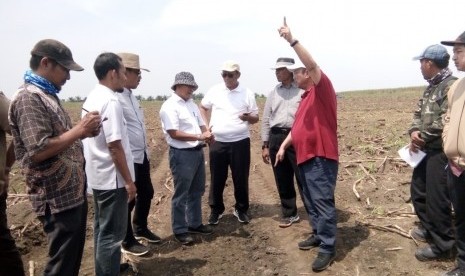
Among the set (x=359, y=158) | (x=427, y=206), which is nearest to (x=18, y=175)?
(x=359, y=158)

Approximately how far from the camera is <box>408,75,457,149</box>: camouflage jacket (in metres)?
4.11

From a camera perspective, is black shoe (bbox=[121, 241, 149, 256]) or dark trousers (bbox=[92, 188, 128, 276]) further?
black shoe (bbox=[121, 241, 149, 256])

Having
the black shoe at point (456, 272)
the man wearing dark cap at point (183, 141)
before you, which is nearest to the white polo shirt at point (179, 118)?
the man wearing dark cap at point (183, 141)

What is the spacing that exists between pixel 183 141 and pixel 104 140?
64.9 inches

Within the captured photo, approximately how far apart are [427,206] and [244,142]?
2672 millimetres

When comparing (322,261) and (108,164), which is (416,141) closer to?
(322,261)

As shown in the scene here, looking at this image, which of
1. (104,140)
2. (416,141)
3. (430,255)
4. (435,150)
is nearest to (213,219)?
(104,140)

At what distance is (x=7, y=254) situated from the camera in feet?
11.0

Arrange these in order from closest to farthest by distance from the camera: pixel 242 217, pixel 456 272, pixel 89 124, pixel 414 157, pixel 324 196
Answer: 1. pixel 89 124
2. pixel 456 272
3. pixel 324 196
4. pixel 414 157
5. pixel 242 217

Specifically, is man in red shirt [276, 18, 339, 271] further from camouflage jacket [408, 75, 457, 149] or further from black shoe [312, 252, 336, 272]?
camouflage jacket [408, 75, 457, 149]

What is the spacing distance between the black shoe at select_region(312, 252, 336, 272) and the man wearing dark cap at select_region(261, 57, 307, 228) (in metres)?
1.30

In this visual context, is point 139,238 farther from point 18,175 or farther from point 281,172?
point 18,175

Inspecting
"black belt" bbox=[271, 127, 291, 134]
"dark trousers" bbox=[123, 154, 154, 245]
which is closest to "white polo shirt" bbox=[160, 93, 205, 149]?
"dark trousers" bbox=[123, 154, 154, 245]

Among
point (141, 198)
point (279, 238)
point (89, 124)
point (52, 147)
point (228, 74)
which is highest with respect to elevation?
point (228, 74)
